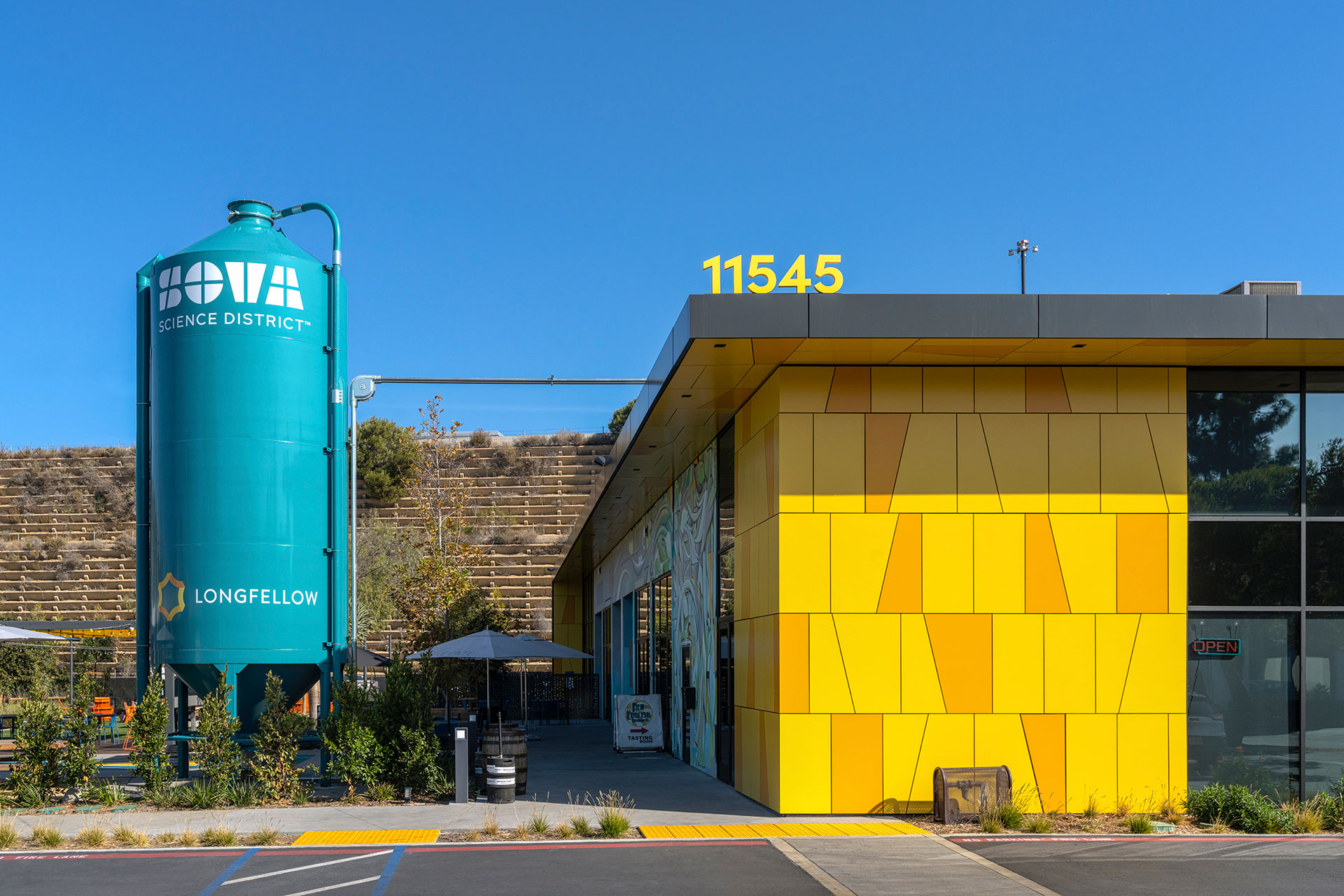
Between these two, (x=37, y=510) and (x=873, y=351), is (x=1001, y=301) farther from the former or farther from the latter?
(x=37, y=510)

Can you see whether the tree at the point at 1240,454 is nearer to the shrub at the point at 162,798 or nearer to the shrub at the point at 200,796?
the shrub at the point at 200,796

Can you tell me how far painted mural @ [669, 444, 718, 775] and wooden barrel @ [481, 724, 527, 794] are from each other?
331 cm

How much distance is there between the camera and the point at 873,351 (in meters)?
13.5

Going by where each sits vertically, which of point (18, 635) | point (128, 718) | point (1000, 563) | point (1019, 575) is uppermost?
point (1000, 563)

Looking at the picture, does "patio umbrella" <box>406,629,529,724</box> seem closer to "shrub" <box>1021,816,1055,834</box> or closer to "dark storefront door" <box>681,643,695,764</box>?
"dark storefront door" <box>681,643,695,764</box>

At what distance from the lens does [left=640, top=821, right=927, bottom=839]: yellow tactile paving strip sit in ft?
41.1

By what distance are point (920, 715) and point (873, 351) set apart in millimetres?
4127

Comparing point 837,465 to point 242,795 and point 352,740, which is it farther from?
point 242,795

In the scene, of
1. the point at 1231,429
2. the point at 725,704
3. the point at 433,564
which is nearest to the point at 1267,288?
the point at 1231,429

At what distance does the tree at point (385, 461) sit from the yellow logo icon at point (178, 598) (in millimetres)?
54910

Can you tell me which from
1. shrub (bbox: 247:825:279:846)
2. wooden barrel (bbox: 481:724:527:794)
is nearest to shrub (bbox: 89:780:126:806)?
shrub (bbox: 247:825:279:846)

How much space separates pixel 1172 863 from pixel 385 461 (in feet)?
217

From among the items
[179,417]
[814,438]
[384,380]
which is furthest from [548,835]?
[384,380]

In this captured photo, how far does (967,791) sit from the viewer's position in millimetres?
13141
